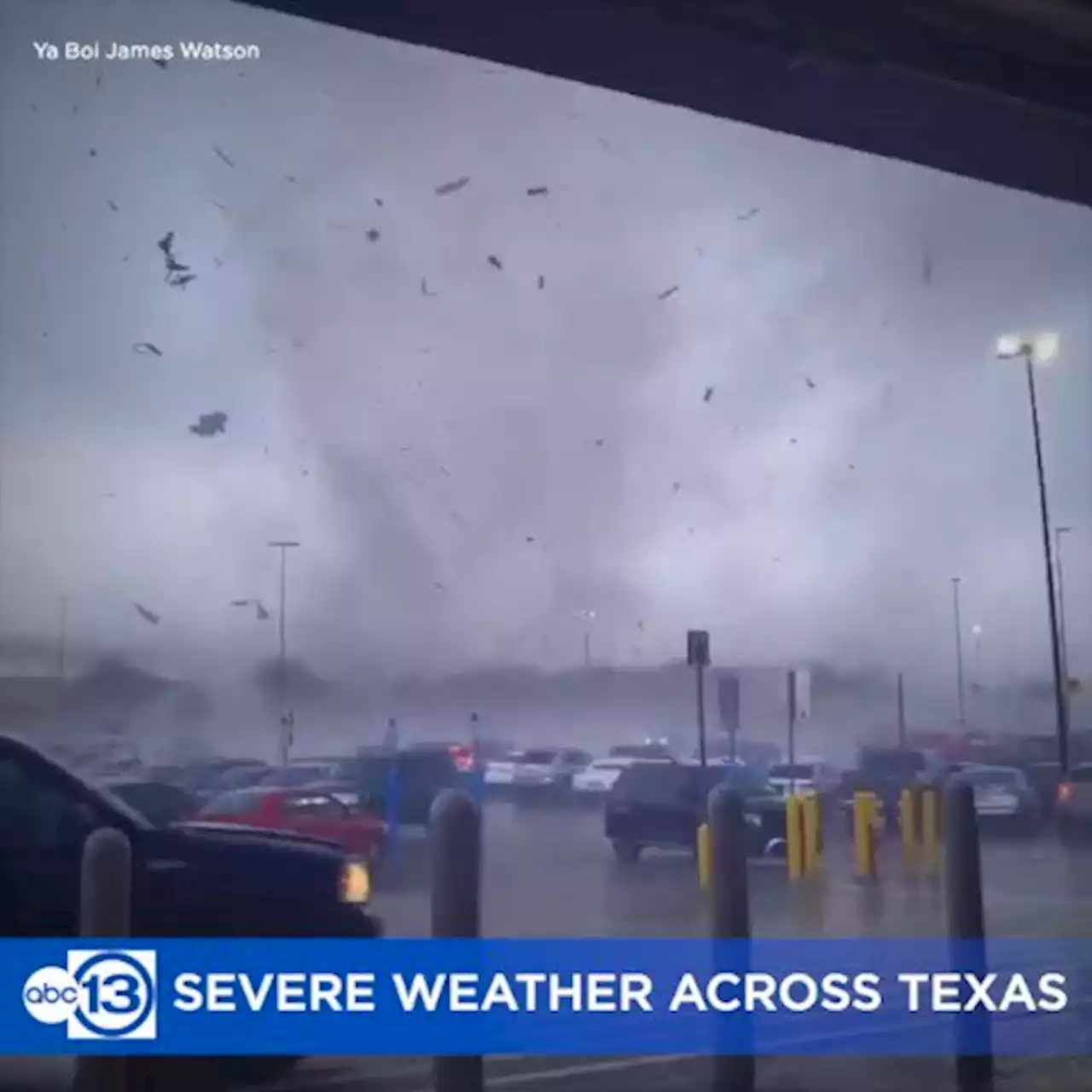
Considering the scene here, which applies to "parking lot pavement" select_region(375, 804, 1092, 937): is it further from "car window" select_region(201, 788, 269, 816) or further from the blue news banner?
"car window" select_region(201, 788, 269, 816)

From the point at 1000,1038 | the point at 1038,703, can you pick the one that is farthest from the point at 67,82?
the point at 1000,1038

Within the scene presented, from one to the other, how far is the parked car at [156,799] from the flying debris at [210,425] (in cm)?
65

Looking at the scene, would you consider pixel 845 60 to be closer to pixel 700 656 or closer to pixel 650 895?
pixel 700 656

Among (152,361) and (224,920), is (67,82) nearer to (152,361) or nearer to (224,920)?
(152,361)

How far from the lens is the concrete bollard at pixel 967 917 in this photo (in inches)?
122

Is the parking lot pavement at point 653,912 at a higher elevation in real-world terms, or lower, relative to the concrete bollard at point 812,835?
lower

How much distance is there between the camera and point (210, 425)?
9.48 ft

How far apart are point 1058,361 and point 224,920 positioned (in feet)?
6.85

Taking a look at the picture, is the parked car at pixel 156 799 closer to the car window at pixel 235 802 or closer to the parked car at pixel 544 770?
the car window at pixel 235 802

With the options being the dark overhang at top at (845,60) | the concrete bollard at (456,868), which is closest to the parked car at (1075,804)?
the concrete bollard at (456,868)

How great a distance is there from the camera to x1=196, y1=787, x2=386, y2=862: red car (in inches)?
114

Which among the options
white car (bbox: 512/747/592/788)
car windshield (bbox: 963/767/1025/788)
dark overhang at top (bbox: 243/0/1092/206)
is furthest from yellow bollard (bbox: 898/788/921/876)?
dark overhang at top (bbox: 243/0/1092/206)

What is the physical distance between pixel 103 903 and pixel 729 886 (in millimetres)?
1263

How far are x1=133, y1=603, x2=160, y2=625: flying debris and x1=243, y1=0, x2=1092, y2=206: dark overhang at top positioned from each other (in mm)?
1246
